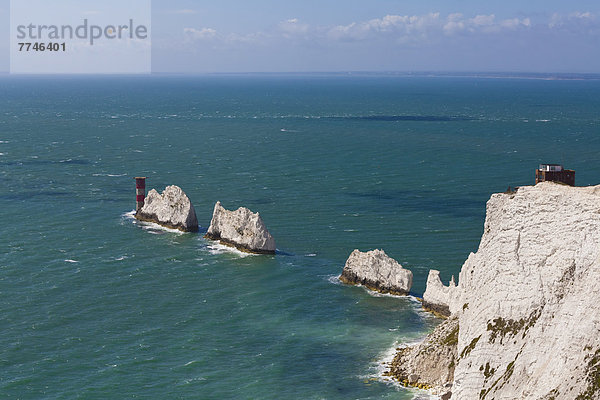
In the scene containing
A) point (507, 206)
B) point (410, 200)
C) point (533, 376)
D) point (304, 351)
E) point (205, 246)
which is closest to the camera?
point (533, 376)

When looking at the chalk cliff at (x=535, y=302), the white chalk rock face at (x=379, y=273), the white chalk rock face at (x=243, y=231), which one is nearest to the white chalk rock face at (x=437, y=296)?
the white chalk rock face at (x=379, y=273)

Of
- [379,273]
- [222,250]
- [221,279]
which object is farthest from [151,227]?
[379,273]

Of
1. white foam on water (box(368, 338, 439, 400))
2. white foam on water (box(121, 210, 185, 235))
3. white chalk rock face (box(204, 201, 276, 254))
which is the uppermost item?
white chalk rock face (box(204, 201, 276, 254))

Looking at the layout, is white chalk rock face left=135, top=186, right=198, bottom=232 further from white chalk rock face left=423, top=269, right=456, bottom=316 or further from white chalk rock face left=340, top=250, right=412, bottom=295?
white chalk rock face left=423, top=269, right=456, bottom=316

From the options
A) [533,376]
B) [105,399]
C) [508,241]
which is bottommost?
[105,399]

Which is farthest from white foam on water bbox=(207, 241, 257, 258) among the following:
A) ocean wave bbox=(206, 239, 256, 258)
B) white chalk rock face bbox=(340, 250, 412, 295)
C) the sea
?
white chalk rock face bbox=(340, 250, 412, 295)

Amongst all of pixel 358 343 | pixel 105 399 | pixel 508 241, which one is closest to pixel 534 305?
pixel 508 241

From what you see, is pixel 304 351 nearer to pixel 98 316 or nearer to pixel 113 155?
pixel 98 316
